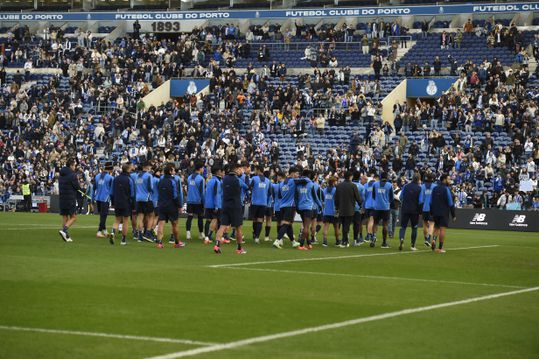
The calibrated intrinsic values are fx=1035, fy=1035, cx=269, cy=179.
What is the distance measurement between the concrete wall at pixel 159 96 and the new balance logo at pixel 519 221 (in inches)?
1049

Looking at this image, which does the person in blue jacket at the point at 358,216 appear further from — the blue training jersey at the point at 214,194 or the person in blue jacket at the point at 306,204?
the blue training jersey at the point at 214,194

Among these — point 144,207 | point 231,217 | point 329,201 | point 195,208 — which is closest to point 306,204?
point 329,201

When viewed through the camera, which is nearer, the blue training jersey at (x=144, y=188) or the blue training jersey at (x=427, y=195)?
the blue training jersey at (x=144, y=188)

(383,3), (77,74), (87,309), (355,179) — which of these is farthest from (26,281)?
(383,3)

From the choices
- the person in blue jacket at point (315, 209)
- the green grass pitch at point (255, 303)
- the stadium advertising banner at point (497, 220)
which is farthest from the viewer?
the stadium advertising banner at point (497, 220)

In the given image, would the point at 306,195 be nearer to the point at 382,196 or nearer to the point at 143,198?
the point at 382,196

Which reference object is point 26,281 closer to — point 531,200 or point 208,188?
point 208,188

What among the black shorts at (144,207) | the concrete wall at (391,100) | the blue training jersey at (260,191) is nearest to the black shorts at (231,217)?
the blue training jersey at (260,191)

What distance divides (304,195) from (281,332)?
1488cm

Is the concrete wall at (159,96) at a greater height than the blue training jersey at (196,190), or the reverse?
the concrete wall at (159,96)

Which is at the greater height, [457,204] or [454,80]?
[454,80]

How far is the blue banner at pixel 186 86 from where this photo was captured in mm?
62281

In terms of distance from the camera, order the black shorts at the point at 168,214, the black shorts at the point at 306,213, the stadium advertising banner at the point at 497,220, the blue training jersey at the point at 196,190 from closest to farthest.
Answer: the black shorts at the point at 168,214
the black shorts at the point at 306,213
the blue training jersey at the point at 196,190
the stadium advertising banner at the point at 497,220

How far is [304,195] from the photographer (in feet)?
88.9
